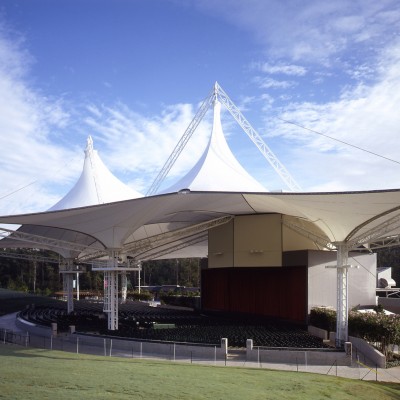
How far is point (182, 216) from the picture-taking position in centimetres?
3562

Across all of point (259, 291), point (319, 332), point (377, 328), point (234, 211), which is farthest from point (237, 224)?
point (377, 328)

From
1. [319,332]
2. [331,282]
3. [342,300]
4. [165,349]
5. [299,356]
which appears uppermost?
[331,282]

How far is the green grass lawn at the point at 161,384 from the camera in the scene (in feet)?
37.3

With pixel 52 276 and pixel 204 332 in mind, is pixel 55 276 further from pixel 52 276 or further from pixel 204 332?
pixel 204 332

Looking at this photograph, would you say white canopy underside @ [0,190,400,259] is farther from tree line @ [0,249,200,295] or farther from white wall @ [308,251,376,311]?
tree line @ [0,249,200,295]

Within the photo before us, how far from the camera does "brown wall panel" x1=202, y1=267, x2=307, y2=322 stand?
34500 millimetres

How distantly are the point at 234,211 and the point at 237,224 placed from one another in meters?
2.53

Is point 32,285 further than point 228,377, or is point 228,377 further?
point 32,285

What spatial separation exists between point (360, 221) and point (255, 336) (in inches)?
305

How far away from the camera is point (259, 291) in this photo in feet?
130

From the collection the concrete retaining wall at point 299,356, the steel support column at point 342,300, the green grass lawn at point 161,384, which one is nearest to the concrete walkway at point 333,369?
the concrete retaining wall at point 299,356

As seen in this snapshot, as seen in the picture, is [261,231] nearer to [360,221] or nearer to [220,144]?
[220,144]

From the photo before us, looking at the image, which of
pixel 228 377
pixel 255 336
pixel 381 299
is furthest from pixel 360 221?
pixel 381 299

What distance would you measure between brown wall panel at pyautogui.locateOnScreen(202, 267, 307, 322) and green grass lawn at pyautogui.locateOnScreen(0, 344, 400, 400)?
58.6 ft
